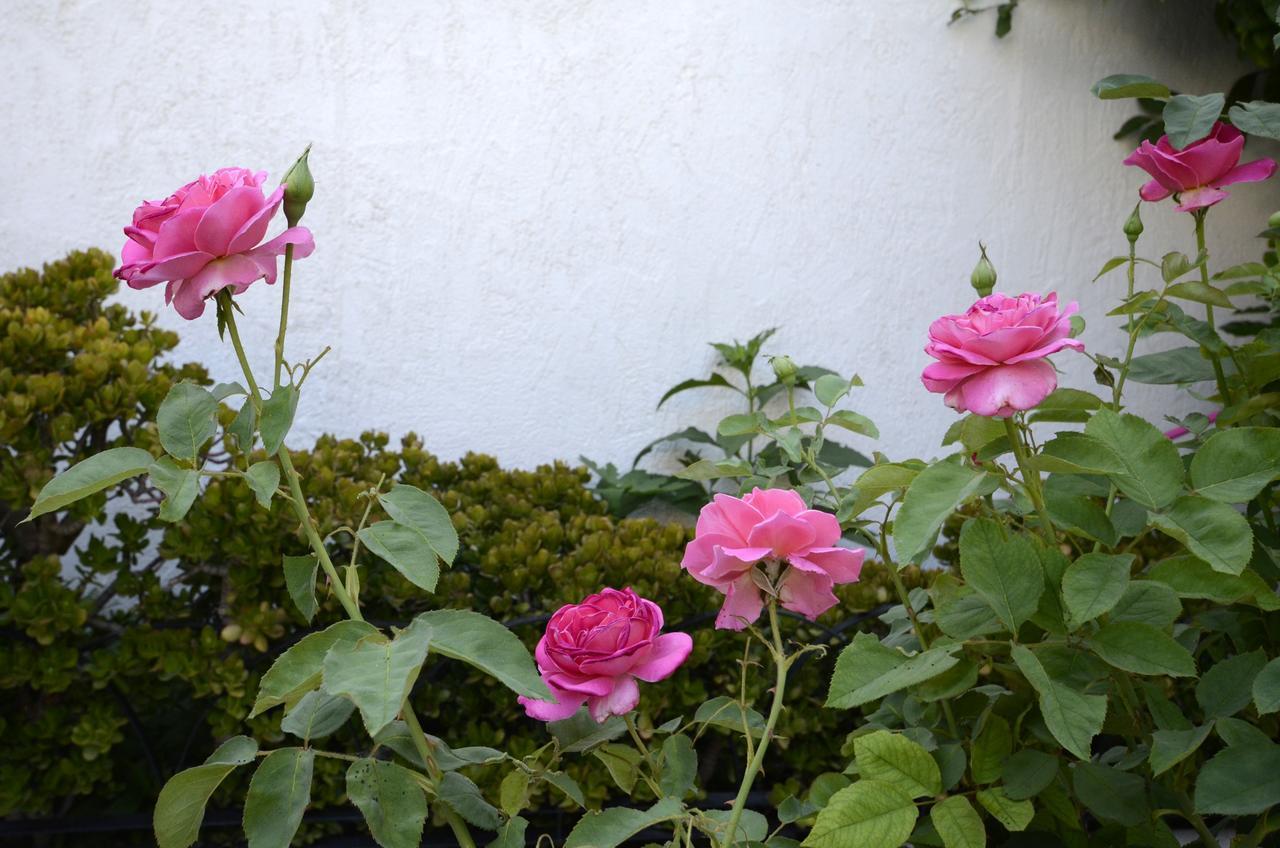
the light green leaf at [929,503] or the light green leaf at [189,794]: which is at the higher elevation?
the light green leaf at [929,503]

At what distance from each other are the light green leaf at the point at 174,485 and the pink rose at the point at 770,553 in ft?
1.33

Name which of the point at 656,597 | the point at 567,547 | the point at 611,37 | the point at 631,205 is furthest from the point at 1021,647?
the point at 611,37

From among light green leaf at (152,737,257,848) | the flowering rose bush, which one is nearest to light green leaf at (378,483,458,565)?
the flowering rose bush

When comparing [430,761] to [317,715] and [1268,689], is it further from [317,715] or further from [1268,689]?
[1268,689]

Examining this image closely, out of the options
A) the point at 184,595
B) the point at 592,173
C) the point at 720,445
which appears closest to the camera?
the point at 184,595

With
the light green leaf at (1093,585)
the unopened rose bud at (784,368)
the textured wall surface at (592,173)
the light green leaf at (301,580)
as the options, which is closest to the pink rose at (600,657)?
the light green leaf at (301,580)

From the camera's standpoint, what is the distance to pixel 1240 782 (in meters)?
0.90

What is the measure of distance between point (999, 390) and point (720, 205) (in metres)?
2.00

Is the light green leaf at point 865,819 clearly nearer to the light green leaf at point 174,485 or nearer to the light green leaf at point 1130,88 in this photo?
the light green leaf at point 174,485

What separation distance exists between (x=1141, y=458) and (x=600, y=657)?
0.49 metres

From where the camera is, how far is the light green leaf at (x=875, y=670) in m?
0.89

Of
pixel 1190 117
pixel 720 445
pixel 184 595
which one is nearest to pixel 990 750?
pixel 1190 117

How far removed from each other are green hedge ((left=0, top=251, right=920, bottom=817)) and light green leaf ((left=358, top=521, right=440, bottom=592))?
0.86 m

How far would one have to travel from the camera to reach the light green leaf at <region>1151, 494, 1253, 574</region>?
867 millimetres
